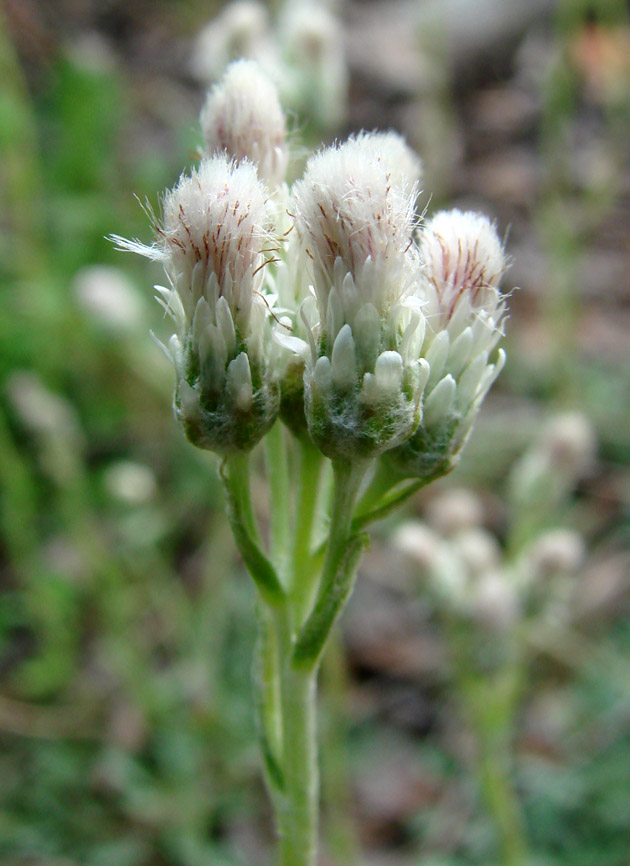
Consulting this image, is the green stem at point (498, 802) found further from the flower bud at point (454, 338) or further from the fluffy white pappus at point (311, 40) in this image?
the fluffy white pappus at point (311, 40)

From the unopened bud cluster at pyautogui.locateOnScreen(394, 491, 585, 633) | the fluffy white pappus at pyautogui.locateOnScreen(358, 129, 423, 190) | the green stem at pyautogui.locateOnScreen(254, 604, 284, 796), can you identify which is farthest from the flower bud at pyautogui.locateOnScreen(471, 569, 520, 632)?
the fluffy white pappus at pyautogui.locateOnScreen(358, 129, 423, 190)

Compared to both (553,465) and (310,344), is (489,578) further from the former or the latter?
(310,344)

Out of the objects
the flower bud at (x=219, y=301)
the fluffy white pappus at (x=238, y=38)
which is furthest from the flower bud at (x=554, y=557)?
the fluffy white pappus at (x=238, y=38)

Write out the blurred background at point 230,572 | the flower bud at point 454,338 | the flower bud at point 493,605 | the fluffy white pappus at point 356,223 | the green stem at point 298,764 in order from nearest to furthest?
the fluffy white pappus at point 356,223
the flower bud at point 454,338
the green stem at point 298,764
the flower bud at point 493,605
the blurred background at point 230,572

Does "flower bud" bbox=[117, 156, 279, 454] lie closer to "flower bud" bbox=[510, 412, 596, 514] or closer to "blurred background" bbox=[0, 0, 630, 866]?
"blurred background" bbox=[0, 0, 630, 866]

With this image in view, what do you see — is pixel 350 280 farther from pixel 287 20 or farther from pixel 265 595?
pixel 287 20

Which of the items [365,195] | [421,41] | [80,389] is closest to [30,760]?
[80,389]

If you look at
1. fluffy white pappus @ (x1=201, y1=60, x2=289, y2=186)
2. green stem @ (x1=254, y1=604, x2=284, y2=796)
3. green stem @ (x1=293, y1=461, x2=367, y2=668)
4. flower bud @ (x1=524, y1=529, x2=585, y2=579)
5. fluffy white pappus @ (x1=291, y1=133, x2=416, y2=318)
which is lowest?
green stem @ (x1=254, y1=604, x2=284, y2=796)

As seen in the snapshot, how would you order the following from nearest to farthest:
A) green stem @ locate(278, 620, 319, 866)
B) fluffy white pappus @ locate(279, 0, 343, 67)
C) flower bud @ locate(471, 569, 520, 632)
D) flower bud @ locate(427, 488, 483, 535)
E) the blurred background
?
green stem @ locate(278, 620, 319, 866)
flower bud @ locate(471, 569, 520, 632)
flower bud @ locate(427, 488, 483, 535)
the blurred background
fluffy white pappus @ locate(279, 0, 343, 67)
